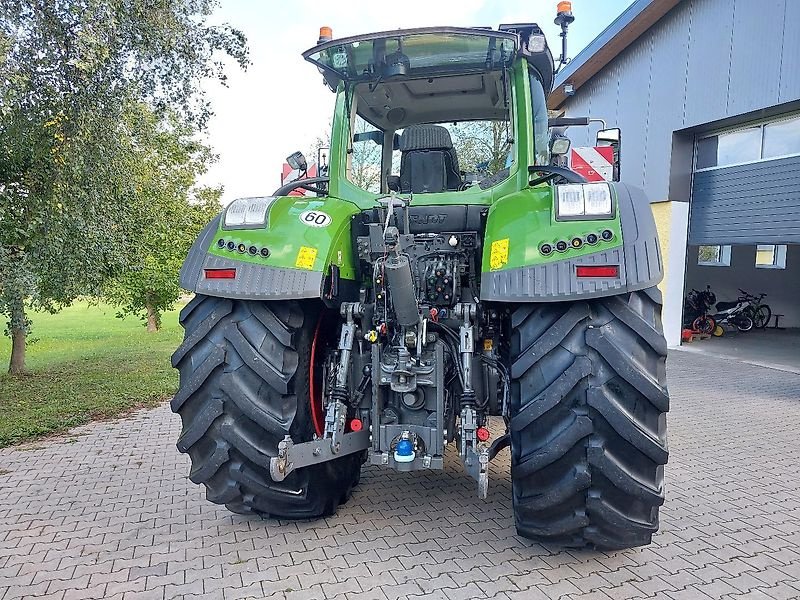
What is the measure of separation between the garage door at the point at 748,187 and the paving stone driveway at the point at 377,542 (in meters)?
5.75

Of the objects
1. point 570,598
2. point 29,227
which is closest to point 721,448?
point 570,598

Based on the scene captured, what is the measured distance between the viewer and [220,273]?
3.08m

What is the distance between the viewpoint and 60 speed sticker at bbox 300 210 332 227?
126 inches

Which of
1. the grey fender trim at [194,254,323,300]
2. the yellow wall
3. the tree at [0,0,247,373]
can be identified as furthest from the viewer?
the yellow wall

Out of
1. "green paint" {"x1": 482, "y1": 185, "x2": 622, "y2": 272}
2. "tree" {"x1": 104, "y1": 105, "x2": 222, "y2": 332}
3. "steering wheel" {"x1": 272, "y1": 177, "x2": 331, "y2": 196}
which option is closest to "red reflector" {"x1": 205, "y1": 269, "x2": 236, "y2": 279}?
"steering wheel" {"x1": 272, "y1": 177, "x2": 331, "y2": 196}

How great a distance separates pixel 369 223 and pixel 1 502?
2.93 m

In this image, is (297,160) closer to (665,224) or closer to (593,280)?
(593,280)

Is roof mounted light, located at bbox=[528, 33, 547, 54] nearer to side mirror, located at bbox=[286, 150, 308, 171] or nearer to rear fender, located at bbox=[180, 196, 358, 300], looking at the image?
rear fender, located at bbox=[180, 196, 358, 300]

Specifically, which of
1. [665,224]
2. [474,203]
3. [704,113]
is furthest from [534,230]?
[665,224]

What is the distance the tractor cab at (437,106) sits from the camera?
336 centimetres

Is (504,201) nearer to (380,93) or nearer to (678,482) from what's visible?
(380,93)

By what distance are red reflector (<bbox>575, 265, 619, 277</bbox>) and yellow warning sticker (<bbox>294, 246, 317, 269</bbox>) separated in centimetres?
122

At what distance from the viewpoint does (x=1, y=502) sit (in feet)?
13.2

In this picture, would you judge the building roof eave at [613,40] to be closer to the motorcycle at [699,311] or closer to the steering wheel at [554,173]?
the motorcycle at [699,311]
